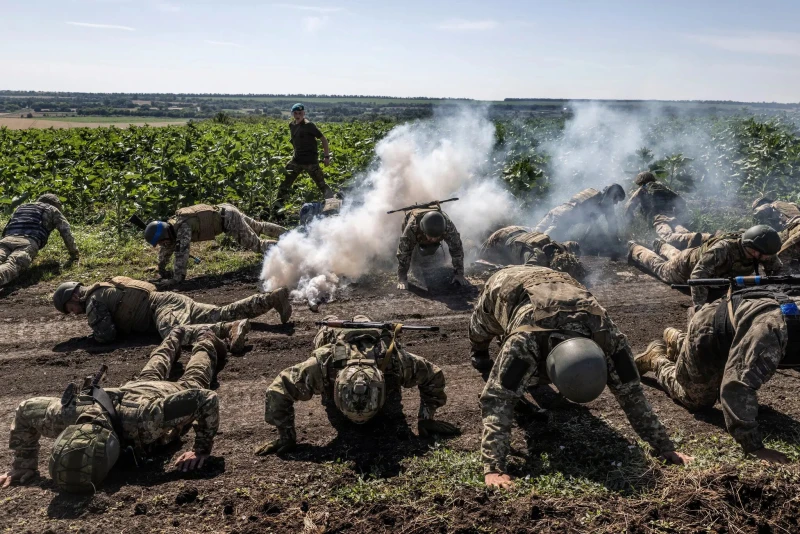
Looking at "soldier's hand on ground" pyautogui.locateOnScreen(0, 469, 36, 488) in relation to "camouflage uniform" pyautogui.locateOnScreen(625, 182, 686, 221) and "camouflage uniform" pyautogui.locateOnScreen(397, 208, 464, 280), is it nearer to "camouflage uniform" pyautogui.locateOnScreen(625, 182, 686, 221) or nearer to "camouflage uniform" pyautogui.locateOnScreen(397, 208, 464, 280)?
"camouflage uniform" pyautogui.locateOnScreen(397, 208, 464, 280)

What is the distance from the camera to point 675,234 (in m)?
12.5

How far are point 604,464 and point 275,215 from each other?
11.2m

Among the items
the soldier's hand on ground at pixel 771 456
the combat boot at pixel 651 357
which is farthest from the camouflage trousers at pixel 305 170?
the soldier's hand on ground at pixel 771 456

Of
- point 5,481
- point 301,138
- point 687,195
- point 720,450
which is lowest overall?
point 5,481

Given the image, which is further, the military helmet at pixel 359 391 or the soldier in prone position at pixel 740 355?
the military helmet at pixel 359 391

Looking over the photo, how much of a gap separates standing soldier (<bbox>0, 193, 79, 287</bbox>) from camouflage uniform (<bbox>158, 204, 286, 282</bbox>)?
2.30 metres

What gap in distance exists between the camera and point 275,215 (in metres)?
15.5

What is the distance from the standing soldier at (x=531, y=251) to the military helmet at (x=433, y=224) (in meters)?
1.60

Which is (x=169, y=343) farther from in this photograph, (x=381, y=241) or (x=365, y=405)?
(x=381, y=241)

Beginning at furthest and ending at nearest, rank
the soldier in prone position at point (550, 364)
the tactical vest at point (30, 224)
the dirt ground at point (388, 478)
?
the tactical vest at point (30, 224), the soldier in prone position at point (550, 364), the dirt ground at point (388, 478)

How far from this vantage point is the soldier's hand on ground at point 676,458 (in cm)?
555

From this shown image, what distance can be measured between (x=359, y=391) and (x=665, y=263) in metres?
7.64

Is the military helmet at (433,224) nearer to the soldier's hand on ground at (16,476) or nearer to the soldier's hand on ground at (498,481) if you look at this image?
the soldier's hand on ground at (498,481)

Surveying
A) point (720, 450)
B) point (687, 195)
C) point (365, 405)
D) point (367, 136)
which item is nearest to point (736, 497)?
point (720, 450)
